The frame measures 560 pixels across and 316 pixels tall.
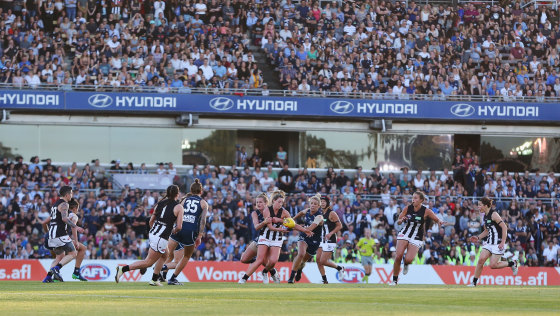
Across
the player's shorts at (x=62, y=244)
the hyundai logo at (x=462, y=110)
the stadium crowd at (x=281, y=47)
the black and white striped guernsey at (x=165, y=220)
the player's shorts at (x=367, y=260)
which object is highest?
the stadium crowd at (x=281, y=47)

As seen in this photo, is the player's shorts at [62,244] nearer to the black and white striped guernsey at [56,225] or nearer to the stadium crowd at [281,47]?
the black and white striped guernsey at [56,225]

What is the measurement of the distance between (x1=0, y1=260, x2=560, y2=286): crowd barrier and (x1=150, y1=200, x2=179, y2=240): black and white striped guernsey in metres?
9.77

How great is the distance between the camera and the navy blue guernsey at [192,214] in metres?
18.6

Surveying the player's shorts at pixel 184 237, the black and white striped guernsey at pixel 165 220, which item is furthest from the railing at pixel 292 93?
the black and white striped guernsey at pixel 165 220

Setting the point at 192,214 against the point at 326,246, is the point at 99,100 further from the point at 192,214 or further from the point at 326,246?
the point at 192,214

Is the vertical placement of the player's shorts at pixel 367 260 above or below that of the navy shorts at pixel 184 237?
below

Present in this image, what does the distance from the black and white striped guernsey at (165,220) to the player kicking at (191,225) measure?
45cm

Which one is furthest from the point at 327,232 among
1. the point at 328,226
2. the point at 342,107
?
the point at 342,107

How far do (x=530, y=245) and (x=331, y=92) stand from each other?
30.0 feet

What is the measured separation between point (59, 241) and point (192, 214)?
3328 mm

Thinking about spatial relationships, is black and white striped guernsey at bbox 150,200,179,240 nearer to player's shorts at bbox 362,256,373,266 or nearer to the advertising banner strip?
player's shorts at bbox 362,256,373,266

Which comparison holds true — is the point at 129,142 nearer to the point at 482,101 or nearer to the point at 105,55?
the point at 105,55

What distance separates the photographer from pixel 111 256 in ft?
97.6

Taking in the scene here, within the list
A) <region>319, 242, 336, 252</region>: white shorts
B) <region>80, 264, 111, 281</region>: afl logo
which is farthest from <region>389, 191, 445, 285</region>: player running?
<region>80, 264, 111, 281</region>: afl logo
